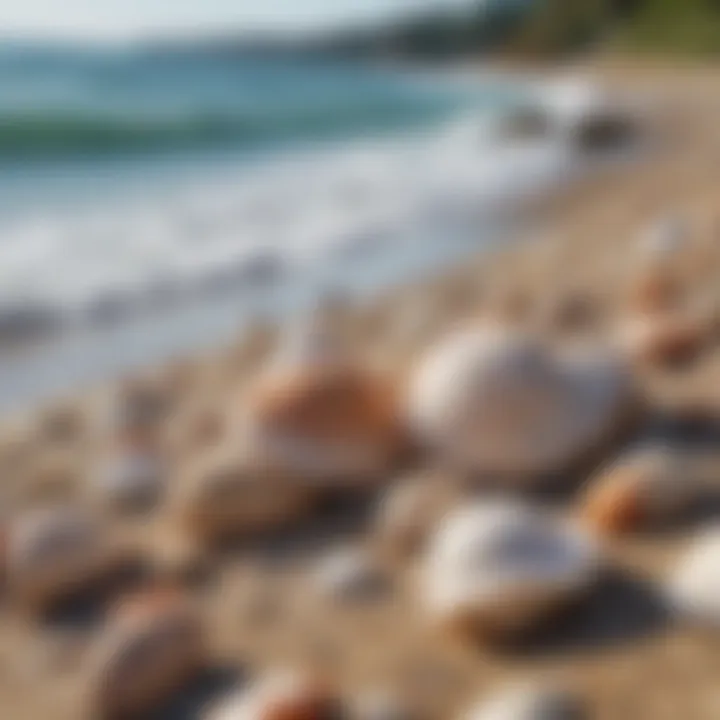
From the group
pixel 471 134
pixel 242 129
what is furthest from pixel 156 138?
pixel 471 134

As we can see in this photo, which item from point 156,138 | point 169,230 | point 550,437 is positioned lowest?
point 550,437

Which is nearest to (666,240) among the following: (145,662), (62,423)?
(62,423)

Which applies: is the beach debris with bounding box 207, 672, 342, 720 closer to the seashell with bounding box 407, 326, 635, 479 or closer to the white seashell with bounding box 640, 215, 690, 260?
the seashell with bounding box 407, 326, 635, 479

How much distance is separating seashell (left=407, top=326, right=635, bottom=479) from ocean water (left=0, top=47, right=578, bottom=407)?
0.84m

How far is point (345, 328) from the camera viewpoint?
2.14 metres

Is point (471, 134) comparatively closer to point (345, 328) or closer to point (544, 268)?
point (544, 268)

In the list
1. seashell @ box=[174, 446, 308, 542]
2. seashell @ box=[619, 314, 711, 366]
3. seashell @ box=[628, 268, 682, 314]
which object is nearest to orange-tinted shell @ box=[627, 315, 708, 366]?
seashell @ box=[619, 314, 711, 366]

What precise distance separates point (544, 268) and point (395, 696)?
182cm

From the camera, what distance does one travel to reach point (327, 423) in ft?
3.99

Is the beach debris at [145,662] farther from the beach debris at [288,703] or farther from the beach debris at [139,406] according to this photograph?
the beach debris at [139,406]

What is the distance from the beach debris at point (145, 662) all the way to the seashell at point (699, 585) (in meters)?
0.34

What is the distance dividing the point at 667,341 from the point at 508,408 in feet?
1.48

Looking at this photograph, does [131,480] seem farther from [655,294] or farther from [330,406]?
[655,294]

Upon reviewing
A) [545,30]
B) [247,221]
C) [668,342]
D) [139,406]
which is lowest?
[668,342]
